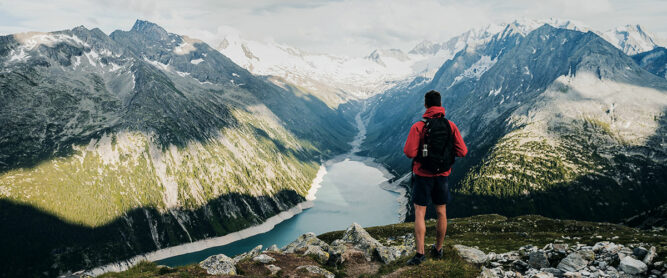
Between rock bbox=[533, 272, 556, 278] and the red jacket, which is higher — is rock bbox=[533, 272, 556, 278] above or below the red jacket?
below

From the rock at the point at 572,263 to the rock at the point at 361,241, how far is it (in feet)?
46.1

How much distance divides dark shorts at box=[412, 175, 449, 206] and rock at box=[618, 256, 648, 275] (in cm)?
898

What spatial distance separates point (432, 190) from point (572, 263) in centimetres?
868

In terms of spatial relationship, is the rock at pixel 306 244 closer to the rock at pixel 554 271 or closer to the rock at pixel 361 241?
the rock at pixel 361 241

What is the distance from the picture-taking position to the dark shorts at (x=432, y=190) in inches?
564

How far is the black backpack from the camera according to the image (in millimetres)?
13883

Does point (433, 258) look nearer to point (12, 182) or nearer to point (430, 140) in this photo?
point (430, 140)

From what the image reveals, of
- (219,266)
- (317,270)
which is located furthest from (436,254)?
(219,266)

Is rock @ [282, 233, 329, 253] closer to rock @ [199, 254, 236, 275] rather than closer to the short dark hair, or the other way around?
rock @ [199, 254, 236, 275]

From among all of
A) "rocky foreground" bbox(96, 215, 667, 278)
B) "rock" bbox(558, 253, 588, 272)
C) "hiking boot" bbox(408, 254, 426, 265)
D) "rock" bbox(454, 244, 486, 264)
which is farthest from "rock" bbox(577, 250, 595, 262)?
"hiking boot" bbox(408, 254, 426, 265)

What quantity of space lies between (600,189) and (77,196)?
287242mm

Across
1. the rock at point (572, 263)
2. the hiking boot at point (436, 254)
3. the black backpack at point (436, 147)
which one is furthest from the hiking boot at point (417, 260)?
the rock at point (572, 263)

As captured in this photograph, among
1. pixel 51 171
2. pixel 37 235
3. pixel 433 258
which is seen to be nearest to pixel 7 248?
pixel 37 235

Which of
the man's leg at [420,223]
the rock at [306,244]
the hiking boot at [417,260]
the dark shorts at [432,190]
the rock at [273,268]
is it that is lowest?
the rock at [306,244]
